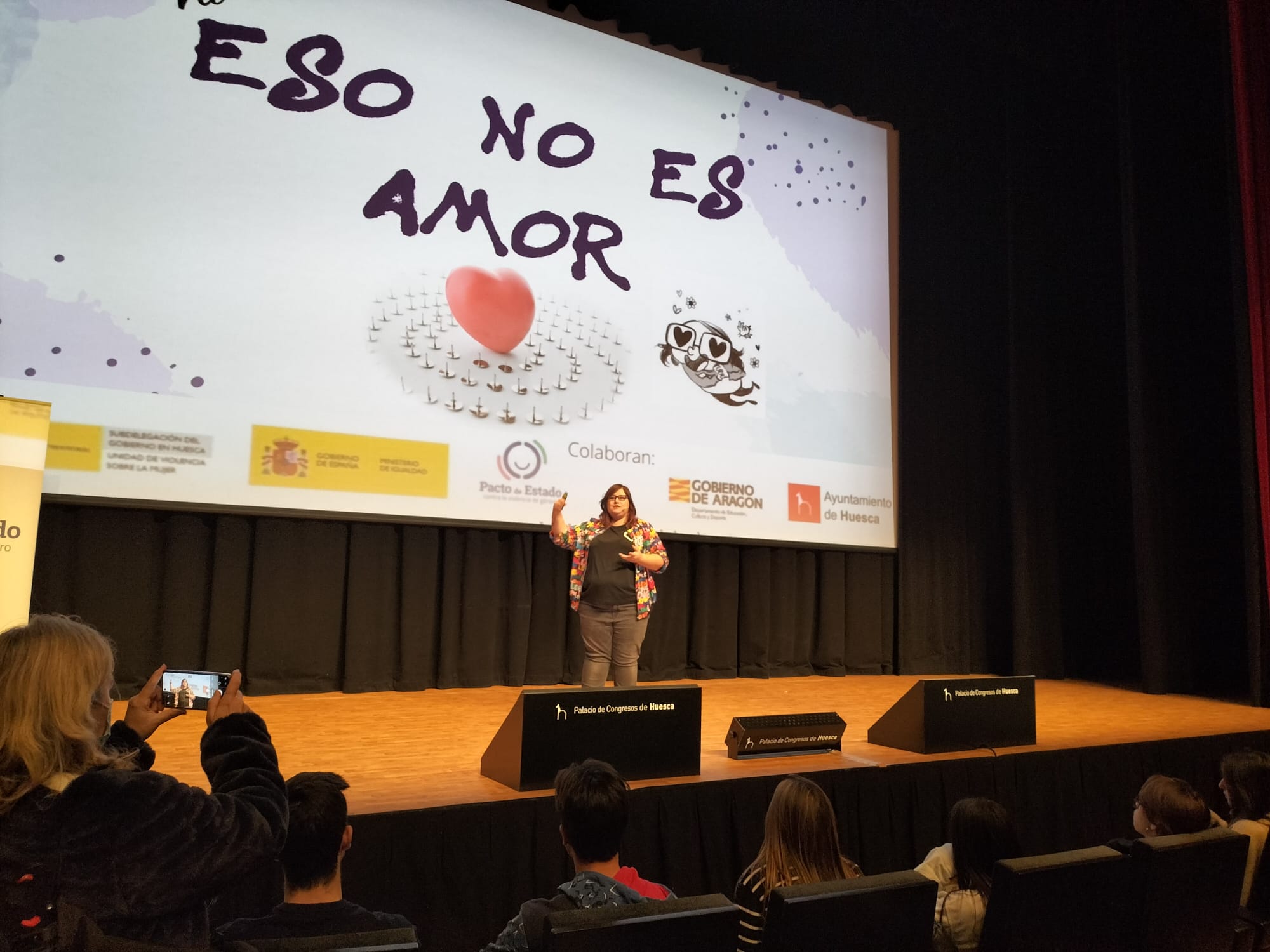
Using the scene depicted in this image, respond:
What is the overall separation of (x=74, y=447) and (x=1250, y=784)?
445 cm

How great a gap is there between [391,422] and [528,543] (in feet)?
4.09

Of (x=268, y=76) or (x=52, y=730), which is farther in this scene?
(x=268, y=76)

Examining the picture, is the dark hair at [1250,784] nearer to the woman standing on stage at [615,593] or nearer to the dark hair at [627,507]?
the woman standing on stage at [615,593]

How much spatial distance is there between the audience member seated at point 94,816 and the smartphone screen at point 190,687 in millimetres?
213

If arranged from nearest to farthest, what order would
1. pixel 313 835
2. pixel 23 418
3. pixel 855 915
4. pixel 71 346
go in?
1. pixel 855 915
2. pixel 313 835
3. pixel 23 418
4. pixel 71 346

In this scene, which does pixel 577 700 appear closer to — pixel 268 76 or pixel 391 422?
pixel 391 422

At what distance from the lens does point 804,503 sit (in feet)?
19.5

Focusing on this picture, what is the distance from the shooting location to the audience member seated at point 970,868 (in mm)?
1891

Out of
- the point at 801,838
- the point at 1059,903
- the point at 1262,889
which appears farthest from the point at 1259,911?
the point at 801,838

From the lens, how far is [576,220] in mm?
5289

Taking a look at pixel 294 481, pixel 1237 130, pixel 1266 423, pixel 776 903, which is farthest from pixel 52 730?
pixel 1237 130

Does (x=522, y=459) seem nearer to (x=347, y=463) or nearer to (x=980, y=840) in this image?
(x=347, y=463)

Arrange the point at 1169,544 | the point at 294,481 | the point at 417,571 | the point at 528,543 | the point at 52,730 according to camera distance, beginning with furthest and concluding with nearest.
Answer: the point at 1169,544 → the point at 528,543 → the point at 417,571 → the point at 294,481 → the point at 52,730

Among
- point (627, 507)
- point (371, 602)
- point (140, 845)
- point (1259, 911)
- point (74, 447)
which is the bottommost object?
point (1259, 911)
